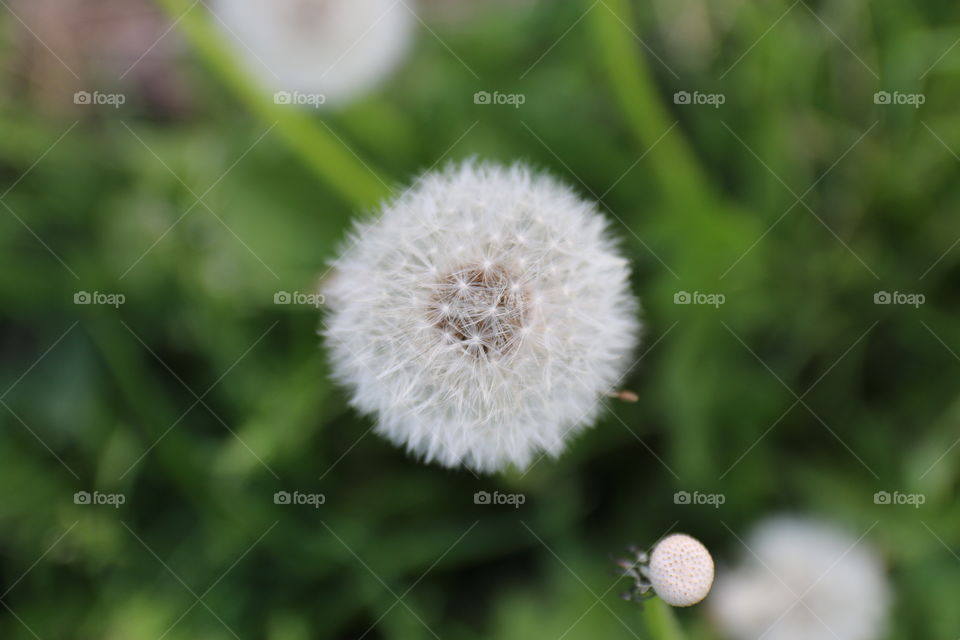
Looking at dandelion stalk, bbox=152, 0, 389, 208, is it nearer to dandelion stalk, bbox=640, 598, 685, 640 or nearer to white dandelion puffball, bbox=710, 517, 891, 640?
dandelion stalk, bbox=640, 598, 685, 640

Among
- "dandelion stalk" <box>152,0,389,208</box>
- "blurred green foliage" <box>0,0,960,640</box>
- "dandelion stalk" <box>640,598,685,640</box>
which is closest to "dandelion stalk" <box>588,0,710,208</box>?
"blurred green foliage" <box>0,0,960,640</box>

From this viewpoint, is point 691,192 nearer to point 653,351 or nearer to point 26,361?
point 653,351

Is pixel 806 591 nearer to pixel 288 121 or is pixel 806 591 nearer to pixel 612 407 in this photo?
pixel 612 407

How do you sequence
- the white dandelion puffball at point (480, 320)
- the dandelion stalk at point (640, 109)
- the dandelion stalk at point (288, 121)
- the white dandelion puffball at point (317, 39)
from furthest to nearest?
the white dandelion puffball at point (317, 39) → the dandelion stalk at point (640, 109) → the dandelion stalk at point (288, 121) → the white dandelion puffball at point (480, 320)

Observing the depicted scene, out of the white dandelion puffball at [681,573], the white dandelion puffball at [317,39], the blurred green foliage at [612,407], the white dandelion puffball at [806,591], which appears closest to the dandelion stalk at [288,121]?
the blurred green foliage at [612,407]

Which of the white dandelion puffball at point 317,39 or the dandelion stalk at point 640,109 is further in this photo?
the white dandelion puffball at point 317,39

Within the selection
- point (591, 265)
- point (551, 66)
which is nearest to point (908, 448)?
point (591, 265)

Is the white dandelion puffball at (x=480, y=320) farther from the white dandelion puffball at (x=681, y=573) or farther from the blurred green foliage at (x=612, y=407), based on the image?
the blurred green foliage at (x=612, y=407)
